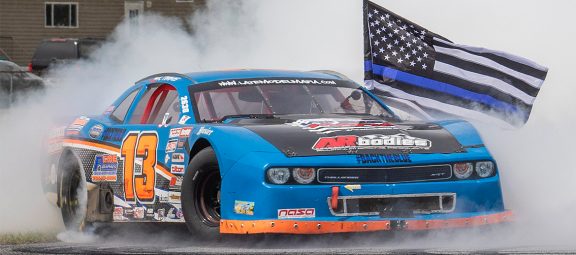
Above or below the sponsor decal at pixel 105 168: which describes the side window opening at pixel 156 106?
above

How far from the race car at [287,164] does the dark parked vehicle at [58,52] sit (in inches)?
908

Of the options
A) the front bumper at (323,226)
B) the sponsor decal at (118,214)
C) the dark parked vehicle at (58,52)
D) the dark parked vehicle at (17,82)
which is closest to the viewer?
the front bumper at (323,226)

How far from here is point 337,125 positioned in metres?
7.62

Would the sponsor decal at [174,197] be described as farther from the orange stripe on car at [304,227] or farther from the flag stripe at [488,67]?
the flag stripe at [488,67]

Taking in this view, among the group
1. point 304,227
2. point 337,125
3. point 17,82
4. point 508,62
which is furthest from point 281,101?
point 17,82

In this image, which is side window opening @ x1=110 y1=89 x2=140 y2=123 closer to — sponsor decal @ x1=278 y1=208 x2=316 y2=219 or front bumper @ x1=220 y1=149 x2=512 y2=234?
front bumper @ x1=220 y1=149 x2=512 y2=234

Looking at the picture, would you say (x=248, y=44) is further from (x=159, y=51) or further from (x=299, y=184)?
(x=299, y=184)

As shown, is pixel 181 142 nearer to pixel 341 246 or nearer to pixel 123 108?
A: pixel 341 246

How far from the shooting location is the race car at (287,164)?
23.2ft

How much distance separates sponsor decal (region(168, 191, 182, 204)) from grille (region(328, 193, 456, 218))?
1125mm

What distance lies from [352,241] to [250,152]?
80 centimetres

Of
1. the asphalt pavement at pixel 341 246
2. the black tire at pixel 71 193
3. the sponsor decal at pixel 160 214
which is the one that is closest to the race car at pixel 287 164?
the sponsor decal at pixel 160 214

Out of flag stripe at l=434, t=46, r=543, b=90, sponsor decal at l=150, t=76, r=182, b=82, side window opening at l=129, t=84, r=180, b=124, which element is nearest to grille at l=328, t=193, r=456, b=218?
side window opening at l=129, t=84, r=180, b=124

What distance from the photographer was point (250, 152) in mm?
7164
